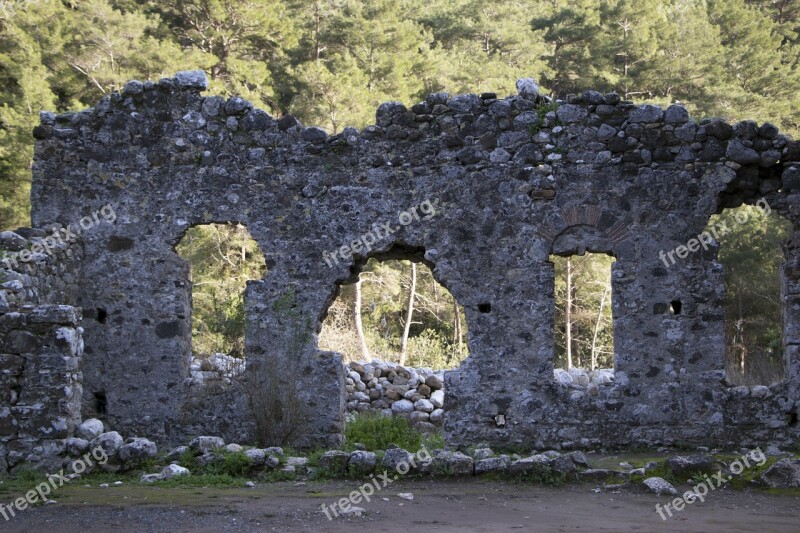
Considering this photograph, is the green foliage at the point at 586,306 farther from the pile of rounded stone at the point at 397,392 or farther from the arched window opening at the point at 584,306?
the pile of rounded stone at the point at 397,392

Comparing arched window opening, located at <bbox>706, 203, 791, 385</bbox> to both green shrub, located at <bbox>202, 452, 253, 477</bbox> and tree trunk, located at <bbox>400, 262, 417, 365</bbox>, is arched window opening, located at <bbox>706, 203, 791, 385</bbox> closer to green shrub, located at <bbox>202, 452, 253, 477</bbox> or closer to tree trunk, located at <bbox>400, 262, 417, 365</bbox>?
tree trunk, located at <bbox>400, 262, 417, 365</bbox>

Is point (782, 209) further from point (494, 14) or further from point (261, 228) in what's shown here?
point (494, 14)

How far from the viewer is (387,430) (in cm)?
Answer: 1148

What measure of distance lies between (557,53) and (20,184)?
783 inches

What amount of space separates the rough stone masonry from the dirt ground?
2.81 meters

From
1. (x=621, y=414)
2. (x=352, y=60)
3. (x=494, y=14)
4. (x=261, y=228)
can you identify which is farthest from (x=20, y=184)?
(x=494, y=14)

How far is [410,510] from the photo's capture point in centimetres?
716

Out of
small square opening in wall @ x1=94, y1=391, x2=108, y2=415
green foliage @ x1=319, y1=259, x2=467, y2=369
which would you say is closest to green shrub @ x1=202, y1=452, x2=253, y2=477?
small square opening in wall @ x1=94, y1=391, x2=108, y2=415

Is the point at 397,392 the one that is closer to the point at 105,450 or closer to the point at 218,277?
the point at 105,450

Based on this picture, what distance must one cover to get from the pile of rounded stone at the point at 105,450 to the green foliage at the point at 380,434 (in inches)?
108

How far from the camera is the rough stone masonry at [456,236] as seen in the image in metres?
11.0

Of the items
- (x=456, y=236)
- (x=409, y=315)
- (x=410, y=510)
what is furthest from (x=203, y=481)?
(x=409, y=315)

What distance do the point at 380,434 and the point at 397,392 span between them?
→ 13.3 feet

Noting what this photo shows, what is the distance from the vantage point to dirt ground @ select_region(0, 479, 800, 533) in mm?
6535
